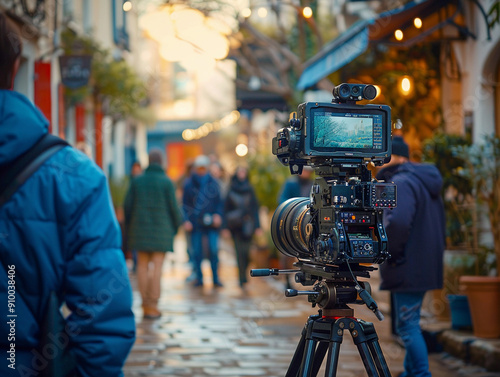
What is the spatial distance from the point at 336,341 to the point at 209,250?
8903 mm

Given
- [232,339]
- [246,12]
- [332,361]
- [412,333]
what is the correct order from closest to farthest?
[332,361] < [412,333] < [232,339] < [246,12]

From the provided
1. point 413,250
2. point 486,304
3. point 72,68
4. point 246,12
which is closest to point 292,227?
point 413,250

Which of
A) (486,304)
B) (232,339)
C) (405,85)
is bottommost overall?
(232,339)

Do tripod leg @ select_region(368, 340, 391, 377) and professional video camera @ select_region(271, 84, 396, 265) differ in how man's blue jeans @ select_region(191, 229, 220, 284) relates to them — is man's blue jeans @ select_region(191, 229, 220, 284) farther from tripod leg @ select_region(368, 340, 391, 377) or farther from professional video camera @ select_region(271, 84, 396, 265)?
tripod leg @ select_region(368, 340, 391, 377)

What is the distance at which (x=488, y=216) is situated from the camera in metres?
7.46

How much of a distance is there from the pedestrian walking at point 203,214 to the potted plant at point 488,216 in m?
5.37

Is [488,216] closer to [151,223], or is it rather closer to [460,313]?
[460,313]

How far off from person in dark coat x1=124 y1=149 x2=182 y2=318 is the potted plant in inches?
143

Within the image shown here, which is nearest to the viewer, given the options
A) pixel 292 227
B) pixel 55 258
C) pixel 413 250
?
pixel 55 258

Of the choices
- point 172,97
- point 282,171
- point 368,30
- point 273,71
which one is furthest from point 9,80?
point 172,97

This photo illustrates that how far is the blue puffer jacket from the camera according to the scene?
89.1 inches

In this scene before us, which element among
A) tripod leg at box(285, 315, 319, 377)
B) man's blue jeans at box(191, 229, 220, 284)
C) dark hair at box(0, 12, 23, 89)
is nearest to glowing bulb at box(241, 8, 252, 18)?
man's blue jeans at box(191, 229, 220, 284)

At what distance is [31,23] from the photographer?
12.4 m

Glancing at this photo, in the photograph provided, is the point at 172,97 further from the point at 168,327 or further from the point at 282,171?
the point at 168,327
